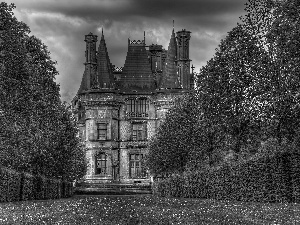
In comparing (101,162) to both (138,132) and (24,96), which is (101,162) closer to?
(138,132)

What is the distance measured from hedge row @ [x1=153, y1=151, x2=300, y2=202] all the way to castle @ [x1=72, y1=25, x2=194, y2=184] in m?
52.8

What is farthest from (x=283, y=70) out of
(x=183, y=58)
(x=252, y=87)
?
(x=183, y=58)

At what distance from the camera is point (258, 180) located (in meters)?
28.0

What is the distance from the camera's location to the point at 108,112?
95.1 m

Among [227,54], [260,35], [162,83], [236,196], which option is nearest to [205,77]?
[227,54]

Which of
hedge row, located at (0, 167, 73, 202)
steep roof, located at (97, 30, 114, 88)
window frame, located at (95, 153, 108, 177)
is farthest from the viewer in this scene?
steep roof, located at (97, 30, 114, 88)

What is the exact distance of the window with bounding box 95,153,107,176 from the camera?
305 ft

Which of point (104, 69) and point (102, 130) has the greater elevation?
point (104, 69)

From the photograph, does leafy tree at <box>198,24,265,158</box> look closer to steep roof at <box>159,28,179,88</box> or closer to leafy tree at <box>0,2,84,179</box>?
leafy tree at <box>0,2,84,179</box>

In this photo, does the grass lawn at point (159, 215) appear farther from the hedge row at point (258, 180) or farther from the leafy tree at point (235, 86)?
the leafy tree at point (235, 86)

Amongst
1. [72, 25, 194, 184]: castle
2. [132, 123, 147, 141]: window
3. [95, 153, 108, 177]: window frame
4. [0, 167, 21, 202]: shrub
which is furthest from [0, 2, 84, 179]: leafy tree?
[132, 123, 147, 141]: window

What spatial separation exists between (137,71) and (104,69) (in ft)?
19.0

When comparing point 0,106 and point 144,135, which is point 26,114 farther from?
point 144,135

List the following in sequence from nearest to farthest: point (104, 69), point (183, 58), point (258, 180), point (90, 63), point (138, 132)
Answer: point (258, 180) → point (183, 58) → point (90, 63) → point (104, 69) → point (138, 132)
